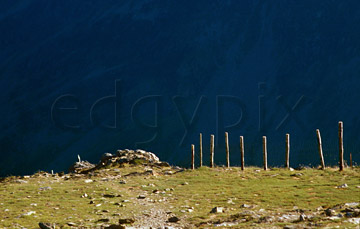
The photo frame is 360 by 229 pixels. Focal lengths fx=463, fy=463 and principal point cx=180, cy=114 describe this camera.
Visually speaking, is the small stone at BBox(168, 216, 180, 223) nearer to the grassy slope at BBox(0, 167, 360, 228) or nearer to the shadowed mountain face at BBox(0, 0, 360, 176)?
the grassy slope at BBox(0, 167, 360, 228)

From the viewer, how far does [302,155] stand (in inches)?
2731

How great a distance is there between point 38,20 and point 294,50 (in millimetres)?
60279

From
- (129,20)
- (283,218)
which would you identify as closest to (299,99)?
(129,20)

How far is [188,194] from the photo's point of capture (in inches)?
763

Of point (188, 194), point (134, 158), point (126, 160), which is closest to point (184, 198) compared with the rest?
point (188, 194)

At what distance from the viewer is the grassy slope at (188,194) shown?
15.3 meters

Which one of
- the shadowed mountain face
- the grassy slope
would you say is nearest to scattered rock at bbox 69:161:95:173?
the grassy slope

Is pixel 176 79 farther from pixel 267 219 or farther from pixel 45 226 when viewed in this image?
pixel 267 219

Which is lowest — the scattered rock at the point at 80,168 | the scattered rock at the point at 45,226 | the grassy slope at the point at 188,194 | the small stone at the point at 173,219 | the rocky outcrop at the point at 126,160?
the scattered rock at the point at 80,168

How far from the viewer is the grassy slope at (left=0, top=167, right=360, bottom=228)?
15.3 metres

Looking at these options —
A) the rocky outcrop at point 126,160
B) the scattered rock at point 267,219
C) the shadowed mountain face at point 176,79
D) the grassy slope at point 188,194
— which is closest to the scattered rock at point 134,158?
the rocky outcrop at point 126,160

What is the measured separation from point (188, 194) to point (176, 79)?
72.0m

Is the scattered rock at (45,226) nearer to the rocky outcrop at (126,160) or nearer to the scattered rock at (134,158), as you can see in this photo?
the rocky outcrop at (126,160)

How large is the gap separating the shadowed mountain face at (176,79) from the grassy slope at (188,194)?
4591 cm
